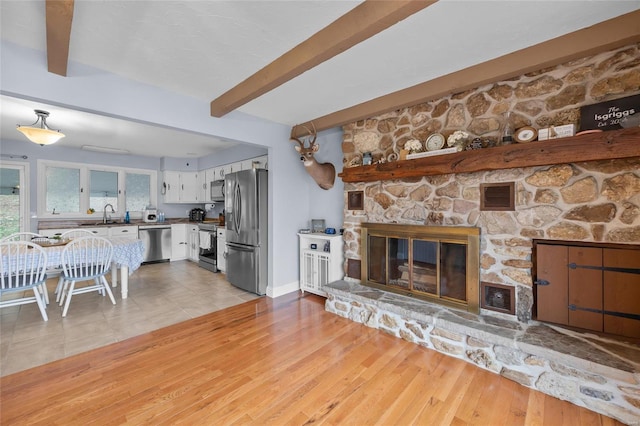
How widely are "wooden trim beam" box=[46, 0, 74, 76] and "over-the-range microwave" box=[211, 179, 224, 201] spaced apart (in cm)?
339

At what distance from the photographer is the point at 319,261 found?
370 centimetres

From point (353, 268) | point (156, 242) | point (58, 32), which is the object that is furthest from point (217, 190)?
point (58, 32)

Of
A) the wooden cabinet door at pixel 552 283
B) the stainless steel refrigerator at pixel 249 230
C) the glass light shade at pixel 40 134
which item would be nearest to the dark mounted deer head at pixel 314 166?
the stainless steel refrigerator at pixel 249 230

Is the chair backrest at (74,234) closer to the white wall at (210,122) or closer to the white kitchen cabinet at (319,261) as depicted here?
the white wall at (210,122)

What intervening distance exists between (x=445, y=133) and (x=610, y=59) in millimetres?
1192

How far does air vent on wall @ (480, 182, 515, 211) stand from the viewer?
90.4 inches

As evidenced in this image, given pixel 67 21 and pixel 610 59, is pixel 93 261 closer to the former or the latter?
pixel 67 21

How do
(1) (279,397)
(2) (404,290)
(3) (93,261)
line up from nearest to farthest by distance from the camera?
(1) (279,397), (2) (404,290), (3) (93,261)

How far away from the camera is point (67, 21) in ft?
5.06

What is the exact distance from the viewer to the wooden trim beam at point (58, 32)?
143 cm

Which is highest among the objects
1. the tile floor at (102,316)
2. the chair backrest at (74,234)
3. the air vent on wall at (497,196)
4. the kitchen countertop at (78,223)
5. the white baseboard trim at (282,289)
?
the air vent on wall at (497,196)

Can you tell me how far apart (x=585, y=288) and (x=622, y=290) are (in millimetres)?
192

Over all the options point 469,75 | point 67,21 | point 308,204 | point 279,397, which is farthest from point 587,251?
point 67,21

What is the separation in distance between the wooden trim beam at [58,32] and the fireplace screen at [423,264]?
301cm
